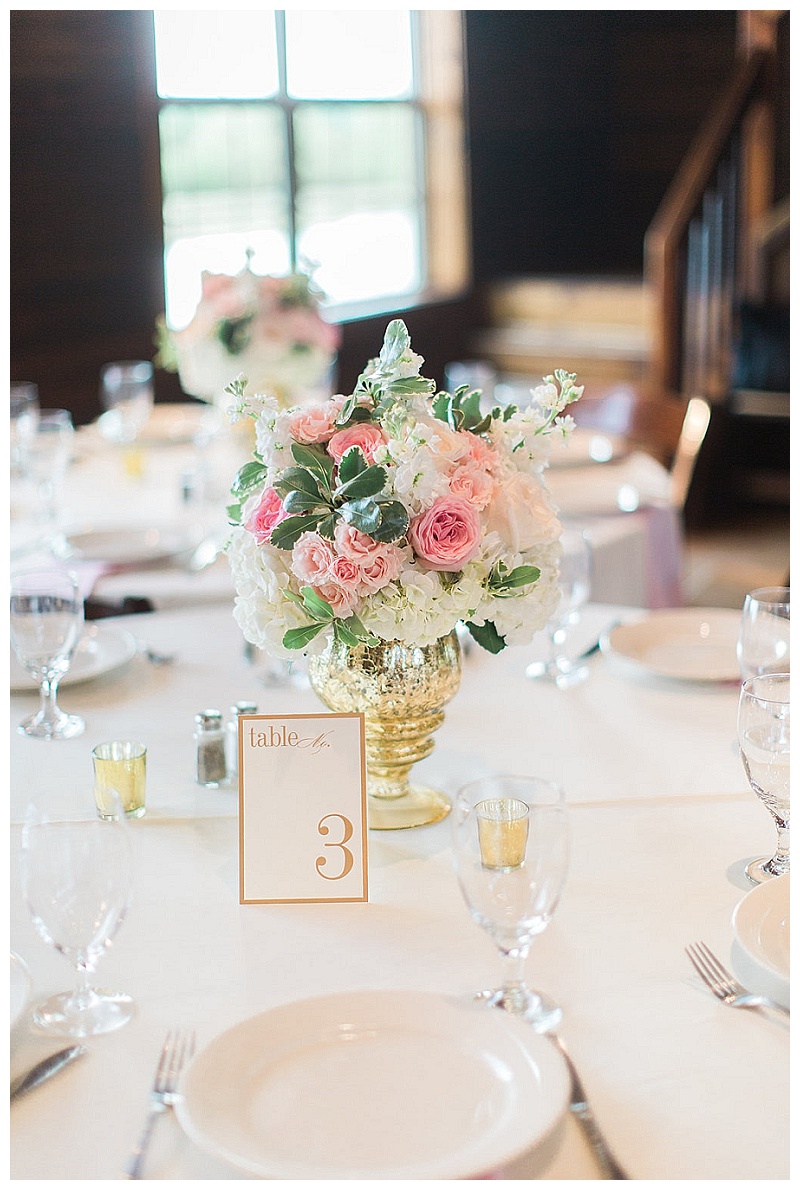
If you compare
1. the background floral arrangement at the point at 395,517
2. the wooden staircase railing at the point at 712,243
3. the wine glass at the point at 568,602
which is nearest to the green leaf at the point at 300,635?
the background floral arrangement at the point at 395,517

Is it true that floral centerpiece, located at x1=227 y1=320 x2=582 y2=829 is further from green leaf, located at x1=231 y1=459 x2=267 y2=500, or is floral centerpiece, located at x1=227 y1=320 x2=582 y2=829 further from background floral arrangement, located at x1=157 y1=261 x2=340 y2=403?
background floral arrangement, located at x1=157 y1=261 x2=340 y2=403

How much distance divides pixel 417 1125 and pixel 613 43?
7.61 m

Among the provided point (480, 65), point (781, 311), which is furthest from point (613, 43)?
point (781, 311)

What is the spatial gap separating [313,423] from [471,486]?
0.53 feet

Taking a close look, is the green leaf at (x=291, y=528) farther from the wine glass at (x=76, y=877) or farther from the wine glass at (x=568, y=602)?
the wine glass at (x=568, y=602)

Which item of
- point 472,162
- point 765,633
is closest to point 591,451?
point 765,633

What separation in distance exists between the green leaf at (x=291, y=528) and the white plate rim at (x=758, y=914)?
0.51m

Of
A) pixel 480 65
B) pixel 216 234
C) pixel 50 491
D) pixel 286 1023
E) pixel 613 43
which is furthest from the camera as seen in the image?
pixel 613 43

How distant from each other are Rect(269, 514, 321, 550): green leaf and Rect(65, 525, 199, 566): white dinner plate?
4.04 ft

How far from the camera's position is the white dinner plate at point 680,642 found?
70.0 inches

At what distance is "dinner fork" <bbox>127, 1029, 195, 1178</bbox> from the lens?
0.85m
